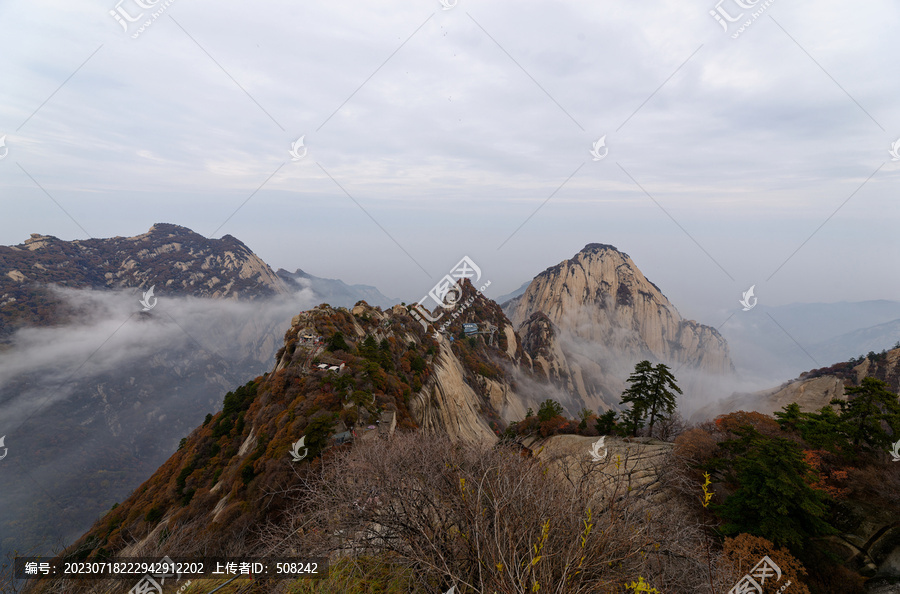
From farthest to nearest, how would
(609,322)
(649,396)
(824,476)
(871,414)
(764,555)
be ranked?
(609,322), (649,396), (871,414), (824,476), (764,555)

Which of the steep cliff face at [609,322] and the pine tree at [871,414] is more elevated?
the steep cliff face at [609,322]

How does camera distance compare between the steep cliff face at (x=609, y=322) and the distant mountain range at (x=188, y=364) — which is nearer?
the distant mountain range at (x=188, y=364)

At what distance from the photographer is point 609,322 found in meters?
114

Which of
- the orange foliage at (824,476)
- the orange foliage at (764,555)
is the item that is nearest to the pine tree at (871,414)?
the orange foliage at (824,476)

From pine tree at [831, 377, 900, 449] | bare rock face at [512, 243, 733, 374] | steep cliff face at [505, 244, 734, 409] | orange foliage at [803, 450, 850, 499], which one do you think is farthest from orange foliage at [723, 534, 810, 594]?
bare rock face at [512, 243, 733, 374]

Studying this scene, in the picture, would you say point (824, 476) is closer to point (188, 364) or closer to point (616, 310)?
point (616, 310)

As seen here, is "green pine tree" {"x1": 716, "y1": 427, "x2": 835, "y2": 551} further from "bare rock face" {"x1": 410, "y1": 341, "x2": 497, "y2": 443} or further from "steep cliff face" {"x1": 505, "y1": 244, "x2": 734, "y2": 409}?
"steep cliff face" {"x1": 505, "y1": 244, "x2": 734, "y2": 409}

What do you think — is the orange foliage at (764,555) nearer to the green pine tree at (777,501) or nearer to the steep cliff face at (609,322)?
the green pine tree at (777,501)

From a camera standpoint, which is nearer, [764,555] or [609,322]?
[764,555]

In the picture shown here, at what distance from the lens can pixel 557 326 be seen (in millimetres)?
110125

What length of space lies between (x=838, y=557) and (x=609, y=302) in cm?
11263

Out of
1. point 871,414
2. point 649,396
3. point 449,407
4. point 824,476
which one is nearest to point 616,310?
point 449,407

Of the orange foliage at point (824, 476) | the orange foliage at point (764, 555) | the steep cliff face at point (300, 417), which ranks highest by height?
the steep cliff face at point (300, 417)

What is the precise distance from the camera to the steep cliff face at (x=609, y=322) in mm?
105312
